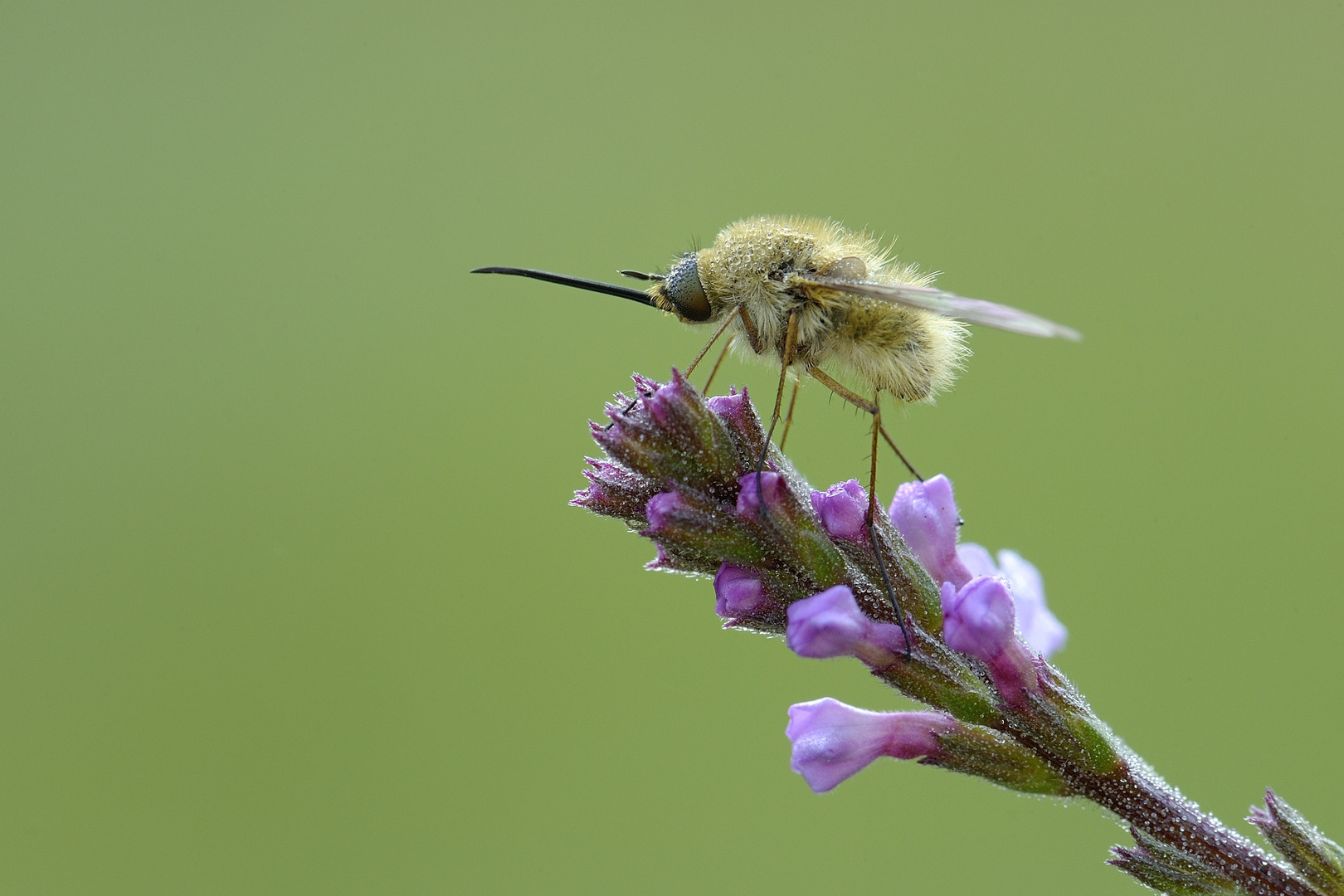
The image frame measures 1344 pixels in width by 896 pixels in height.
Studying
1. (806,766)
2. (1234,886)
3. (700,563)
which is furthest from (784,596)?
(1234,886)

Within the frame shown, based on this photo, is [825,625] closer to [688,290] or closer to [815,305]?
[815,305]

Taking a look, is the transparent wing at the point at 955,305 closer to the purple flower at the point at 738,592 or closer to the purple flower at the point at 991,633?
the purple flower at the point at 991,633

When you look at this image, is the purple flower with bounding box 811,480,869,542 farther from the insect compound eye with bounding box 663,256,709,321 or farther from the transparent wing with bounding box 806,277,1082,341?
the insect compound eye with bounding box 663,256,709,321

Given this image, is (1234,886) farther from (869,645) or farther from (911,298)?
(911,298)

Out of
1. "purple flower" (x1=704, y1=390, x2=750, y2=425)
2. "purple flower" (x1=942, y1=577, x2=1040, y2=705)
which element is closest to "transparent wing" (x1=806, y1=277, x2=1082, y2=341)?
"purple flower" (x1=704, y1=390, x2=750, y2=425)

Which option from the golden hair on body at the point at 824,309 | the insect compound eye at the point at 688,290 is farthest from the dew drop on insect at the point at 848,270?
the insect compound eye at the point at 688,290

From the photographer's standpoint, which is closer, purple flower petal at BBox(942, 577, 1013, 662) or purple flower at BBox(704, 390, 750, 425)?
purple flower petal at BBox(942, 577, 1013, 662)
